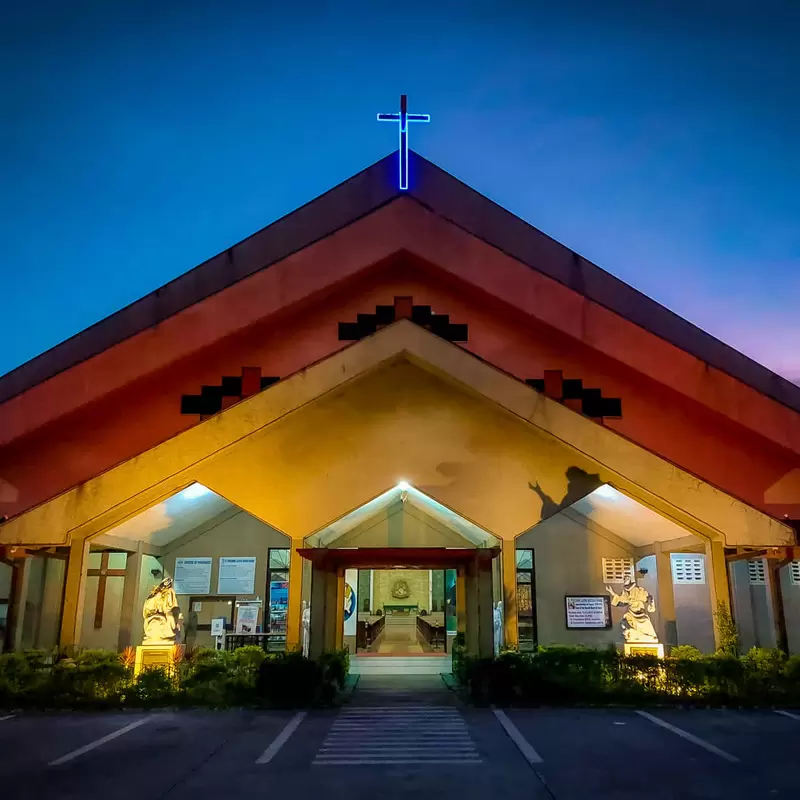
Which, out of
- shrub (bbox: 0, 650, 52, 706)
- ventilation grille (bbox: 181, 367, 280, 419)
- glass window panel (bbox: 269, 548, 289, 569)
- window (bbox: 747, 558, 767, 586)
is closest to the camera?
shrub (bbox: 0, 650, 52, 706)

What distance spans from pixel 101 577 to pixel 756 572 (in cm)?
1594

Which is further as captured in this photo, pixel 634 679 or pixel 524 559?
pixel 524 559

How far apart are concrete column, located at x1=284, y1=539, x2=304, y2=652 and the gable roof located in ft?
17.9

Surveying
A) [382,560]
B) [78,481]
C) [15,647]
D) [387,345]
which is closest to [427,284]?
[387,345]

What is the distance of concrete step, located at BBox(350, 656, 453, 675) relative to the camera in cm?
1716

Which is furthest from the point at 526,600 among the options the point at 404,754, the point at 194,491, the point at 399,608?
the point at 399,608

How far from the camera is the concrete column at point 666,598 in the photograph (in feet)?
50.0

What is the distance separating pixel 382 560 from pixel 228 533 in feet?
18.8

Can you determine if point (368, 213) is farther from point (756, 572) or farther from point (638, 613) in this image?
point (756, 572)

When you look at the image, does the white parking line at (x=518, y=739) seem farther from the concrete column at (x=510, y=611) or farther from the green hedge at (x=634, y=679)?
the concrete column at (x=510, y=611)

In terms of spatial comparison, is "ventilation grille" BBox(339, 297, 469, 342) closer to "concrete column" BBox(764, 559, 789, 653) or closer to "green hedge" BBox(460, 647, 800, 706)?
"green hedge" BBox(460, 647, 800, 706)

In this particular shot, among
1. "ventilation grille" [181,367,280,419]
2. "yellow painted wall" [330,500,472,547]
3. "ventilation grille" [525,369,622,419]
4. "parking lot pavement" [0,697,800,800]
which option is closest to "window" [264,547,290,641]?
"yellow painted wall" [330,500,472,547]

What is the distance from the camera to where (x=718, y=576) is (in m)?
12.2

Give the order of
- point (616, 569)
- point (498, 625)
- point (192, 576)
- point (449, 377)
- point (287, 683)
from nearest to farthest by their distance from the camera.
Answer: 1. point (287, 683)
2. point (449, 377)
3. point (498, 625)
4. point (616, 569)
5. point (192, 576)
